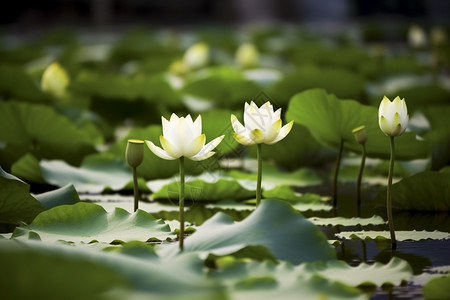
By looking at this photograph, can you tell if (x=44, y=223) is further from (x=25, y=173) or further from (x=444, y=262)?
(x=444, y=262)

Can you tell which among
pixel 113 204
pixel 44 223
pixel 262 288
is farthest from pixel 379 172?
pixel 262 288

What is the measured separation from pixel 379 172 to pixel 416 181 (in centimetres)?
48

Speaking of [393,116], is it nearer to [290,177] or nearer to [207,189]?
[207,189]

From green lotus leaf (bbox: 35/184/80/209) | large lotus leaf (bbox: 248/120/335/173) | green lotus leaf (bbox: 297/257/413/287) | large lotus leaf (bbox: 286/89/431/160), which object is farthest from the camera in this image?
large lotus leaf (bbox: 248/120/335/173)

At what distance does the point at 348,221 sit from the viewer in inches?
61.2

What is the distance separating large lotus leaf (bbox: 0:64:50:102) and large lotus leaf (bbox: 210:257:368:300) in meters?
1.87

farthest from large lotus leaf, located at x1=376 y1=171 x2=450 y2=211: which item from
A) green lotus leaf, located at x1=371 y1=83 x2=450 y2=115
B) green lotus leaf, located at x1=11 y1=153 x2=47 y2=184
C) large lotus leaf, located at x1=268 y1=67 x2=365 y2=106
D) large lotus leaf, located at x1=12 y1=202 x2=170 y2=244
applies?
green lotus leaf, located at x1=371 y1=83 x2=450 y2=115

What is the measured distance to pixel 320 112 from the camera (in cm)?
174

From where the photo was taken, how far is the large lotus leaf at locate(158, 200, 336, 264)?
1.17 meters

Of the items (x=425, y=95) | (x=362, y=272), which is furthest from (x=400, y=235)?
(x=425, y=95)

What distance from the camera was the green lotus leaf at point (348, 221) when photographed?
5.03 ft

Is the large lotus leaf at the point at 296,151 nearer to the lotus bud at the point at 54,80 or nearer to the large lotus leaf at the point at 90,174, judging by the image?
the large lotus leaf at the point at 90,174

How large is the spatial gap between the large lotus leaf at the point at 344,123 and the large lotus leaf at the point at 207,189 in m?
0.19

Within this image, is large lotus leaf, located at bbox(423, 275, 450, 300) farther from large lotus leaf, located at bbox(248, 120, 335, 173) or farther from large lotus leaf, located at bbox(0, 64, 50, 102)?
large lotus leaf, located at bbox(0, 64, 50, 102)
